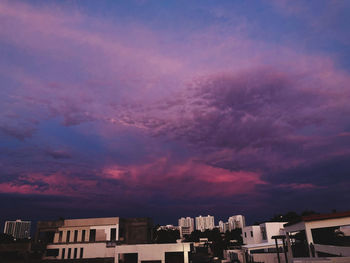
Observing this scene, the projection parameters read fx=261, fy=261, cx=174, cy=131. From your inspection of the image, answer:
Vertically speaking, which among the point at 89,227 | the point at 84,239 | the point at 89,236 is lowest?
the point at 84,239

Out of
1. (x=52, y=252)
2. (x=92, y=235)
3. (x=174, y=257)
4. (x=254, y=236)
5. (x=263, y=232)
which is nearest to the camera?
(x=174, y=257)

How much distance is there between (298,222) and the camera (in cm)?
2289

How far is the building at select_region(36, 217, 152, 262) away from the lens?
43.3 meters

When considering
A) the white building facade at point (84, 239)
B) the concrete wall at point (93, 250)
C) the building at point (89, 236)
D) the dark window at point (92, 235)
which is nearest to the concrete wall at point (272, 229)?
the building at point (89, 236)

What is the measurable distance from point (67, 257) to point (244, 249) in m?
29.7

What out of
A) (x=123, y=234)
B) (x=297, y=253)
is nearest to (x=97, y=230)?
(x=123, y=234)

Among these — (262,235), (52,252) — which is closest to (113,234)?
(52,252)

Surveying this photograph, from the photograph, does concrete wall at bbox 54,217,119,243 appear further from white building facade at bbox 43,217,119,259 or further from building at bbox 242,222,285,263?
building at bbox 242,222,285,263

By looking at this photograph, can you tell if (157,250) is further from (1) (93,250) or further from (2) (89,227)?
(2) (89,227)

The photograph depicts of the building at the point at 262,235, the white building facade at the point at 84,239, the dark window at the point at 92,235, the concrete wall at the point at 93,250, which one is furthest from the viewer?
the dark window at the point at 92,235

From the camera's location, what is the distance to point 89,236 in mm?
48094

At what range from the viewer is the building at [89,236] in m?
43.3

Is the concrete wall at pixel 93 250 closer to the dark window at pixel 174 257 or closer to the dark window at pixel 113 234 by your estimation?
the dark window at pixel 113 234

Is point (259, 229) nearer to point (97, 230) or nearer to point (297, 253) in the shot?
point (297, 253)
